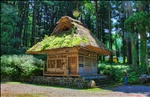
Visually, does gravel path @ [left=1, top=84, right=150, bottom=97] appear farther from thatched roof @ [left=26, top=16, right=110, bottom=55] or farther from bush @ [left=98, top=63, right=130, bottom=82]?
bush @ [left=98, top=63, right=130, bottom=82]

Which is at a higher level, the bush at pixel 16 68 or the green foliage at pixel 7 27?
the green foliage at pixel 7 27

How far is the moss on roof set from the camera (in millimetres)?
17689

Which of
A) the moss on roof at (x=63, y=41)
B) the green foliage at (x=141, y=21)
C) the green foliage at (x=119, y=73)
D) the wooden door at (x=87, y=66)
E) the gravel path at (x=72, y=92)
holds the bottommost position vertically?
the gravel path at (x=72, y=92)

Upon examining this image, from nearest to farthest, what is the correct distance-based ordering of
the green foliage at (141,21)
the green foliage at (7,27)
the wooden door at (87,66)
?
the wooden door at (87,66), the green foliage at (141,21), the green foliage at (7,27)

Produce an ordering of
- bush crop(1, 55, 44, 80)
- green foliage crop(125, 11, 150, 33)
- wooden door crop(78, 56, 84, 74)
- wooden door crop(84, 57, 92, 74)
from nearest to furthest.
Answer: wooden door crop(78, 56, 84, 74), bush crop(1, 55, 44, 80), wooden door crop(84, 57, 92, 74), green foliage crop(125, 11, 150, 33)

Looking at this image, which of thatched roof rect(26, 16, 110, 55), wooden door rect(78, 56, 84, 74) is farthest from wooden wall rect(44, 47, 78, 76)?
thatched roof rect(26, 16, 110, 55)

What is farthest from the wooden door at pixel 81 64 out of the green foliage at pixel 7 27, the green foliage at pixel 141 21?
the green foliage at pixel 7 27

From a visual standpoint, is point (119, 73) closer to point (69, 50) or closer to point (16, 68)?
point (69, 50)

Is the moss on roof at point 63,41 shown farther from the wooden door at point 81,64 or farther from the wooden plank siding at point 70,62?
the wooden door at point 81,64

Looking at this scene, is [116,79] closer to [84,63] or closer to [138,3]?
[84,63]

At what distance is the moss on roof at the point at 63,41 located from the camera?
696 inches

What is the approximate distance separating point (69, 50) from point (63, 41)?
42.4 inches

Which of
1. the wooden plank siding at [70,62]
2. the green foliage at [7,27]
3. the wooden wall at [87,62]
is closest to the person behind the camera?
the wooden plank siding at [70,62]

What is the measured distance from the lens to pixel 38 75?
21.4 metres
